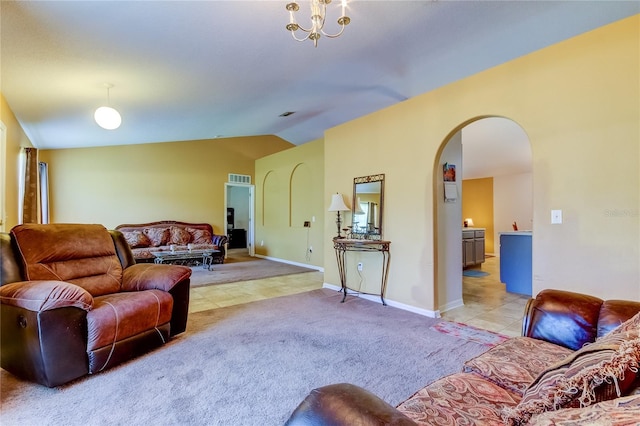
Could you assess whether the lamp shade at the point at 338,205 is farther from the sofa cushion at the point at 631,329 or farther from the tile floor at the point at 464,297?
the sofa cushion at the point at 631,329

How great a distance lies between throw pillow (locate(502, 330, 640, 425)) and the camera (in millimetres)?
671

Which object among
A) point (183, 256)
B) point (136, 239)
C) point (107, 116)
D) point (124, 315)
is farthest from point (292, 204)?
point (124, 315)

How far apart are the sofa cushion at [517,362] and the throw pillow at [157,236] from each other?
21.9ft

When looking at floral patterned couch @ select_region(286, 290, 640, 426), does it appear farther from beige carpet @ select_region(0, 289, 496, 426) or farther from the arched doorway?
the arched doorway

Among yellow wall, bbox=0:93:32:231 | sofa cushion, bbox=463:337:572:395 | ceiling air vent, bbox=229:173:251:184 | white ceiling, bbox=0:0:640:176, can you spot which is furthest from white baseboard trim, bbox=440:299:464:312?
ceiling air vent, bbox=229:173:251:184

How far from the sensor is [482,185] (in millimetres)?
9086

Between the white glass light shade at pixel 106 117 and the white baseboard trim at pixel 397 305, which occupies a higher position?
the white glass light shade at pixel 106 117

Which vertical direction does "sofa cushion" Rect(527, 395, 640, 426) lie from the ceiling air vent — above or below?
below

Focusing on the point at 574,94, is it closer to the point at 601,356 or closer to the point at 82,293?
the point at 601,356

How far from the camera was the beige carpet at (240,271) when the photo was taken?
5184 mm

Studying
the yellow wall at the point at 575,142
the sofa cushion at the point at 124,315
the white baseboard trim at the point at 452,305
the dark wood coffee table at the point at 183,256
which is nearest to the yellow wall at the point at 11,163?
the dark wood coffee table at the point at 183,256

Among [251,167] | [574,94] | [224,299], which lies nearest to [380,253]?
[224,299]

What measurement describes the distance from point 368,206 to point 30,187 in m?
5.02

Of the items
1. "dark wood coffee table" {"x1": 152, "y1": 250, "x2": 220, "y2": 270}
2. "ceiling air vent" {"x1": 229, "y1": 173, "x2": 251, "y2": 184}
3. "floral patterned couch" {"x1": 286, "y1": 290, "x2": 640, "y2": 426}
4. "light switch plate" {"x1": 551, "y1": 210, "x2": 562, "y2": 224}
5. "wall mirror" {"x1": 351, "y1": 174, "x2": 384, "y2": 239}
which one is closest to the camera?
"floral patterned couch" {"x1": 286, "y1": 290, "x2": 640, "y2": 426}
